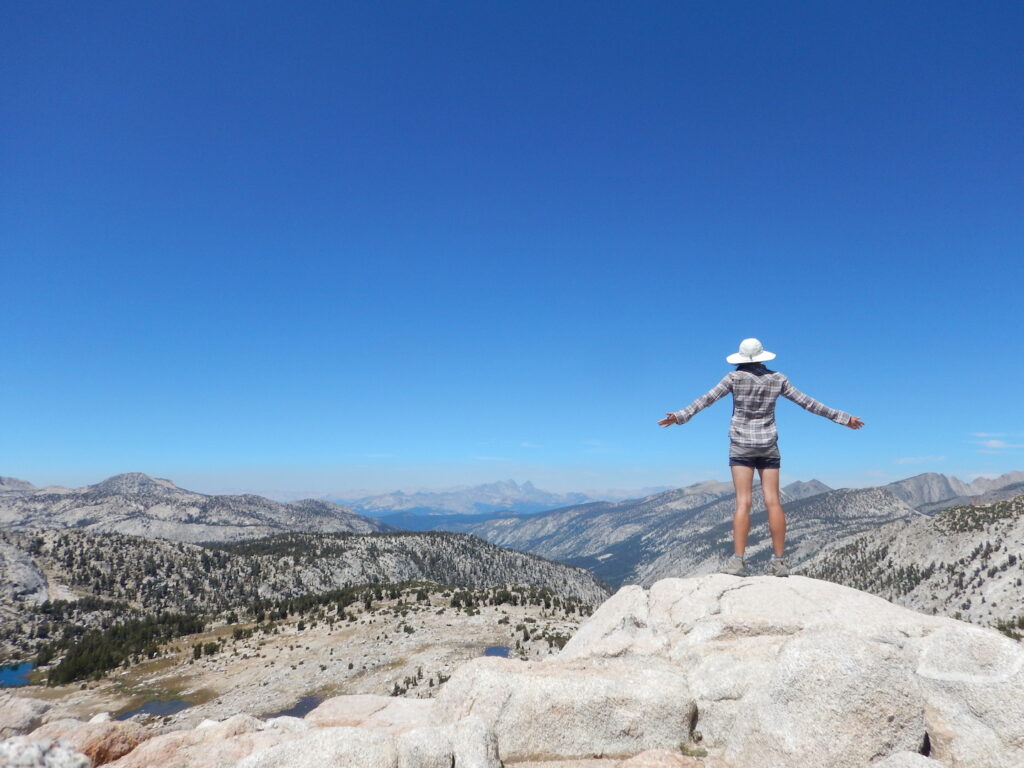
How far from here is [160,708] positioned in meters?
45.2

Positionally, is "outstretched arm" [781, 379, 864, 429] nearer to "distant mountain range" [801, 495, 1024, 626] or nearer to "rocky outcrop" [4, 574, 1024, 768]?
"rocky outcrop" [4, 574, 1024, 768]

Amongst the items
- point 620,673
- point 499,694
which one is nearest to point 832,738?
point 620,673

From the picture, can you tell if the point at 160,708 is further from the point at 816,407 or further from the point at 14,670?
the point at 14,670

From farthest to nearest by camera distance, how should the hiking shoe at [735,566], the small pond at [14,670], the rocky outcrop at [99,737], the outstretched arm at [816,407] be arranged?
the small pond at [14,670] < the hiking shoe at [735,566] < the outstretched arm at [816,407] < the rocky outcrop at [99,737]

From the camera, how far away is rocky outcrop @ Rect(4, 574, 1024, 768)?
6.20 meters

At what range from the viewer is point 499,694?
8.01m

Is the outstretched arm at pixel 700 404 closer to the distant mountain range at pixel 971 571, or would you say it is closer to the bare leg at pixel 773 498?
the bare leg at pixel 773 498

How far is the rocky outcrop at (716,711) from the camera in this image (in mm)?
6195

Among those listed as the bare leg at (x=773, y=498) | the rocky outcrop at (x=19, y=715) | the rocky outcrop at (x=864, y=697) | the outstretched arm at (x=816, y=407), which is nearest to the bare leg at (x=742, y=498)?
the bare leg at (x=773, y=498)

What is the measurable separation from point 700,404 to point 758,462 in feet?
6.24

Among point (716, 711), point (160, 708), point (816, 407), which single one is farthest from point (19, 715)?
point (160, 708)

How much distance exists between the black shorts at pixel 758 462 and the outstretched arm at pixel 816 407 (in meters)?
1.40

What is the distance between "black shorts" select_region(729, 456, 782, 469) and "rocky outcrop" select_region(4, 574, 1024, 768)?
305cm

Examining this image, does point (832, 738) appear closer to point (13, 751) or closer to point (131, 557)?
point (13, 751)
